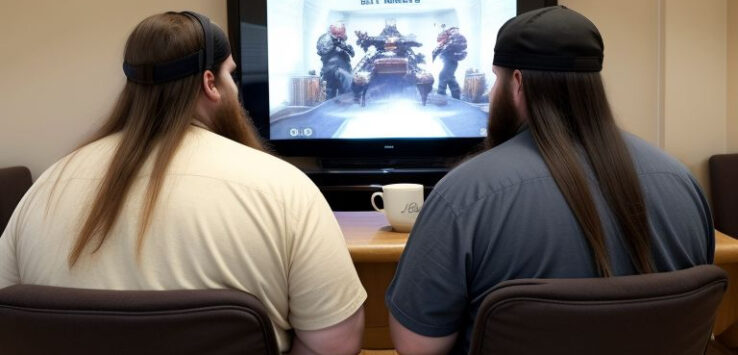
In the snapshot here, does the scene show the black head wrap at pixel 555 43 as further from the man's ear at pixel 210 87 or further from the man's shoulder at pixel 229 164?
the man's ear at pixel 210 87

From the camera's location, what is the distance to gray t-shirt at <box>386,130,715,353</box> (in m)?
0.98

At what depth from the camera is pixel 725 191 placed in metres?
3.15

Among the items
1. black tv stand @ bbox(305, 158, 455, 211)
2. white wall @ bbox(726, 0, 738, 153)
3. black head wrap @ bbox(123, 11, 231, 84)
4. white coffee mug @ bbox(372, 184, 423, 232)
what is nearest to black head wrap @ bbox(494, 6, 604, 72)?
black head wrap @ bbox(123, 11, 231, 84)

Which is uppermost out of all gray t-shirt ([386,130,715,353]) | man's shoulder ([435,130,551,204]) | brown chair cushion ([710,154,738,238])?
man's shoulder ([435,130,551,204])

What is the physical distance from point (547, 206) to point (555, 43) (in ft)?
0.87

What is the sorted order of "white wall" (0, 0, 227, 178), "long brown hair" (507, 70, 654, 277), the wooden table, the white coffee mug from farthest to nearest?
"white wall" (0, 0, 227, 178), the white coffee mug, the wooden table, "long brown hair" (507, 70, 654, 277)

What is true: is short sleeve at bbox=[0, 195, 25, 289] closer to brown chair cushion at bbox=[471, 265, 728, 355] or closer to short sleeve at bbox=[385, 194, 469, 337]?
short sleeve at bbox=[385, 194, 469, 337]

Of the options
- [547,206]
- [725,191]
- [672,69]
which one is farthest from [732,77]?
[547,206]

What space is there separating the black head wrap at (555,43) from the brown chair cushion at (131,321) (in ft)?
1.89

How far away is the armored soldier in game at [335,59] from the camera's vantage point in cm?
338

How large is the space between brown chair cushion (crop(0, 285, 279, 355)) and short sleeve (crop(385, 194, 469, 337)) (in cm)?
27

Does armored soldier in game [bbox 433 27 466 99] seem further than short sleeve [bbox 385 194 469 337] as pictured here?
Yes

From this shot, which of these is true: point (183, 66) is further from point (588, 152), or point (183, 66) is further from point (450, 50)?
point (450, 50)

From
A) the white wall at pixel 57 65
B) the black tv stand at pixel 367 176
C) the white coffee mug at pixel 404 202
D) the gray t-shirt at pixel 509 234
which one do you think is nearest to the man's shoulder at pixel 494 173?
the gray t-shirt at pixel 509 234
